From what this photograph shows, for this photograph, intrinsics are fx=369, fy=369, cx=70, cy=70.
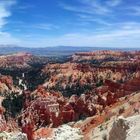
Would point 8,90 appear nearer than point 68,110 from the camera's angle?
No

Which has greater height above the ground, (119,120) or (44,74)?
(119,120)

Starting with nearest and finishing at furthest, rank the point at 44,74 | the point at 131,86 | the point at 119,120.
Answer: the point at 119,120 < the point at 131,86 < the point at 44,74

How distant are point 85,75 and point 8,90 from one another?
34829 millimetres

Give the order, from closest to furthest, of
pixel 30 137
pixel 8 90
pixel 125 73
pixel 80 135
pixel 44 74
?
pixel 80 135 < pixel 30 137 < pixel 8 90 < pixel 125 73 < pixel 44 74

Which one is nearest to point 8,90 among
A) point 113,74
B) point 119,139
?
point 113,74

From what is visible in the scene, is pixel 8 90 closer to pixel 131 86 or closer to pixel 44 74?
pixel 44 74

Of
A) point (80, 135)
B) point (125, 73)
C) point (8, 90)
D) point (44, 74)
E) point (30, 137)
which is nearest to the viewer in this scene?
point (80, 135)

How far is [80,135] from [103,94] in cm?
3397

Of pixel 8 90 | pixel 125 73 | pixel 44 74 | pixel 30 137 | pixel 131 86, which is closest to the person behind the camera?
pixel 30 137

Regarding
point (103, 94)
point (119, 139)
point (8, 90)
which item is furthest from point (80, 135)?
point (8, 90)

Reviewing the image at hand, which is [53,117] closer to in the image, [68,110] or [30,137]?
[68,110]

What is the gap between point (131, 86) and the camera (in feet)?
219

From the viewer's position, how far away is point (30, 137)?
4581 cm

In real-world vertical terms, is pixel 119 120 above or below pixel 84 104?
above
